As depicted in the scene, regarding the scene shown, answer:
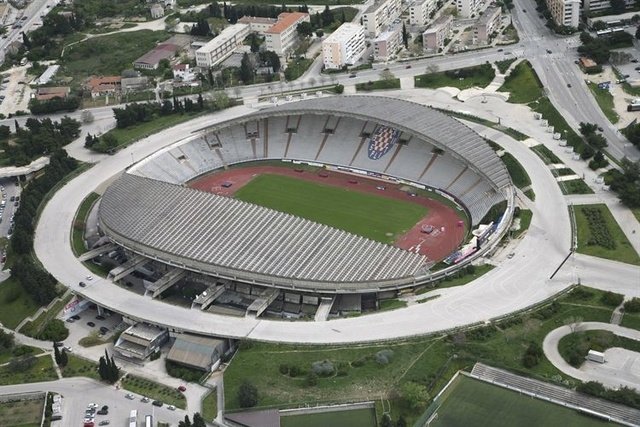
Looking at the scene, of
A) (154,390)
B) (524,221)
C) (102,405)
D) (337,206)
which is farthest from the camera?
(337,206)

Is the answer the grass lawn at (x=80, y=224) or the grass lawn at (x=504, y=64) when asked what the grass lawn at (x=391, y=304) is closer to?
the grass lawn at (x=80, y=224)

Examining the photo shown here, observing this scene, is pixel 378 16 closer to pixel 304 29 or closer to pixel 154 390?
pixel 304 29

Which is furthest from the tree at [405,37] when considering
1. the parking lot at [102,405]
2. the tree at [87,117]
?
the parking lot at [102,405]

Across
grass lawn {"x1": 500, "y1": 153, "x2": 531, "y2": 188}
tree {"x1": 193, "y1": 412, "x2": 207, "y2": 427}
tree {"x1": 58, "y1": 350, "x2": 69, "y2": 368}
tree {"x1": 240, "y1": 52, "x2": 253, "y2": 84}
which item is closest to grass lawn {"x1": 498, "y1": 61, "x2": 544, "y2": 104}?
grass lawn {"x1": 500, "y1": 153, "x2": 531, "y2": 188}

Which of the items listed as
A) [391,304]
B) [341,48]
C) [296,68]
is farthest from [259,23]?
[391,304]

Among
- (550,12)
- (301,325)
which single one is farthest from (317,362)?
(550,12)

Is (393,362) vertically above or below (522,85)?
above

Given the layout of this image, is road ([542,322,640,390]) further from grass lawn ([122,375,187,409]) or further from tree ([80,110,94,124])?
tree ([80,110,94,124])

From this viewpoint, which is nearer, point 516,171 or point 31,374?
point 31,374
